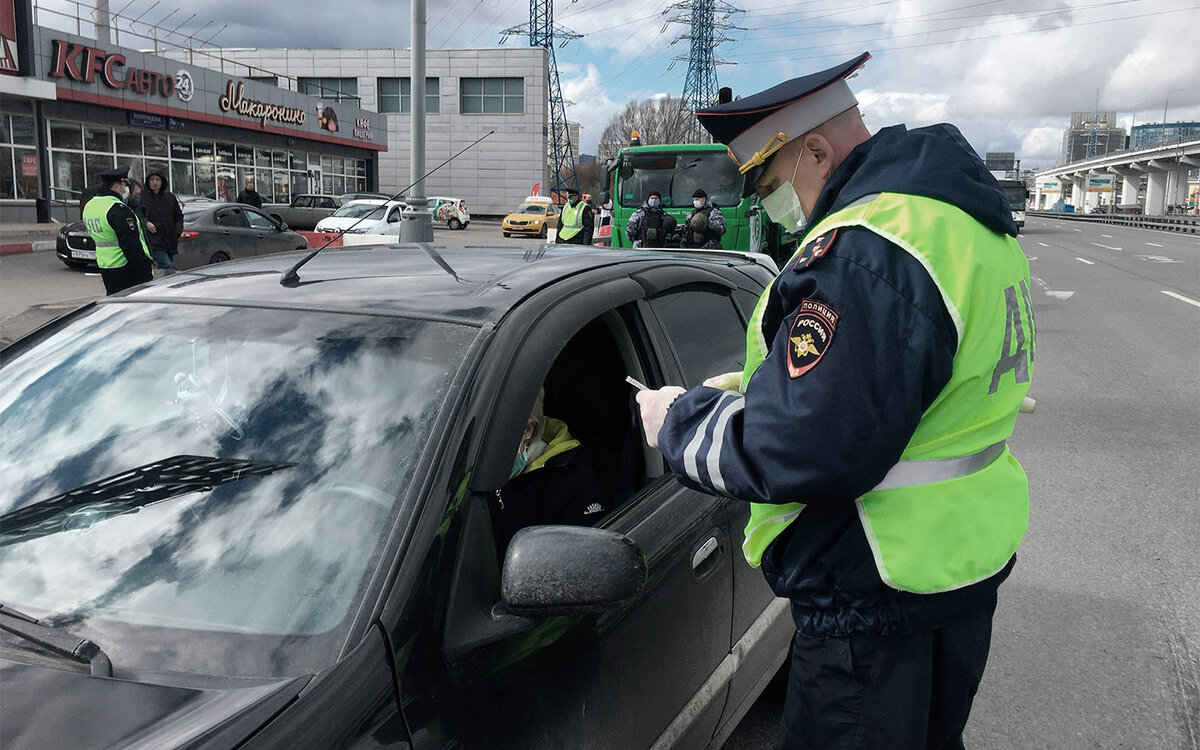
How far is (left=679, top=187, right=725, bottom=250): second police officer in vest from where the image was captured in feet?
42.4

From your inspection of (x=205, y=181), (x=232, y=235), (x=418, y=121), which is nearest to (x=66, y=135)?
(x=205, y=181)

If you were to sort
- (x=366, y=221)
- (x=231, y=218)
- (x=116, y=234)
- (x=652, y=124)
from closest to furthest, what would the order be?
(x=116, y=234) < (x=231, y=218) < (x=366, y=221) < (x=652, y=124)

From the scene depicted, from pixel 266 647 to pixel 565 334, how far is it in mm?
909

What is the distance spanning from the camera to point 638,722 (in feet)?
6.22

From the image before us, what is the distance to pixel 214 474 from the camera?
69.9 inches

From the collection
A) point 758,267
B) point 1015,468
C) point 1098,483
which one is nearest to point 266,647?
point 1015,468

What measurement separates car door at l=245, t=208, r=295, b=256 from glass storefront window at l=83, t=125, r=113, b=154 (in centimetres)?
1358

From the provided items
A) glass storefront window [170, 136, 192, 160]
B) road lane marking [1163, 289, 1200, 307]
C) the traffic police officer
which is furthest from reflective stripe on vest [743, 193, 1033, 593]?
Answer: glass storefront window [170, 136, 192, 160]

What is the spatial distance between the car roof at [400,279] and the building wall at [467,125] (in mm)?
52279

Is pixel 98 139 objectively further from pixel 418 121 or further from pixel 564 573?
pixel 564 573

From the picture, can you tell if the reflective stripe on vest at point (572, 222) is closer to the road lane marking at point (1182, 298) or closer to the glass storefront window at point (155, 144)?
the road lane marking at point (1182, 298)

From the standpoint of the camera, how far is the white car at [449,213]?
3956 cm

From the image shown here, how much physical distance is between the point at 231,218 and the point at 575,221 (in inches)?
255

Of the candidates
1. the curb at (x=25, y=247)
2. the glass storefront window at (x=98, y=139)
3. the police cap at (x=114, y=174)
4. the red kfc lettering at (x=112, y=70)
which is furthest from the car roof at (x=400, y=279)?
the glass storefront window at (x=98, y=139)
